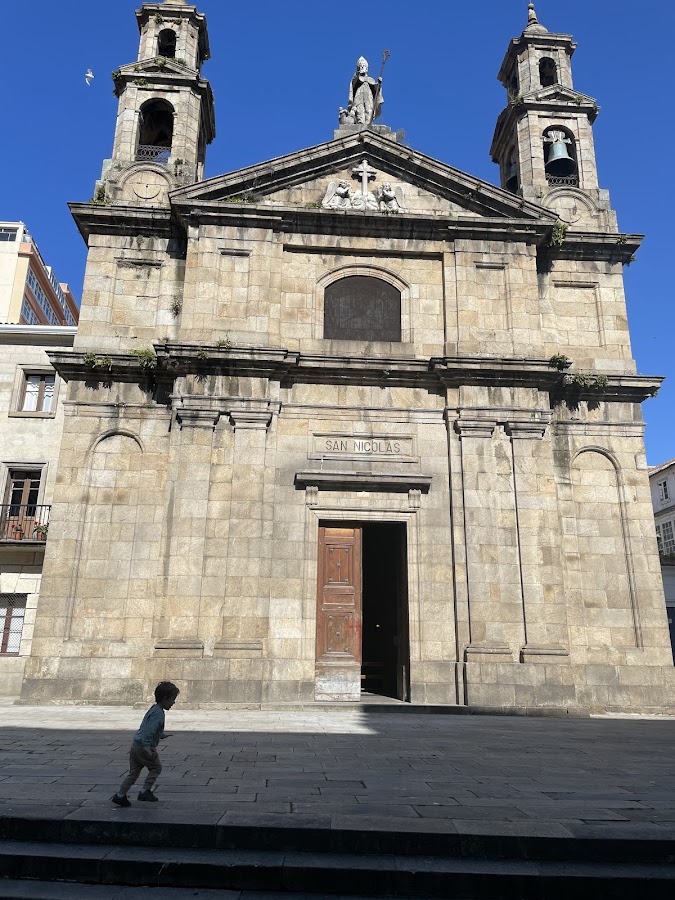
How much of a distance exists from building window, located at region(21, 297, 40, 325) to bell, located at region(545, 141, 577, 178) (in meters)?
40.0

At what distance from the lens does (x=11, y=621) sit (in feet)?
64.3

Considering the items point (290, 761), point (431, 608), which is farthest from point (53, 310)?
point (290, 761)

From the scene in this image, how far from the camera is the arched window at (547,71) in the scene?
23844 mm

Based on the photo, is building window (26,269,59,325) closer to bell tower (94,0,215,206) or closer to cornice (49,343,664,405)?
bell tower (94,0,215,206)

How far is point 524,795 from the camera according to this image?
25.8 feet

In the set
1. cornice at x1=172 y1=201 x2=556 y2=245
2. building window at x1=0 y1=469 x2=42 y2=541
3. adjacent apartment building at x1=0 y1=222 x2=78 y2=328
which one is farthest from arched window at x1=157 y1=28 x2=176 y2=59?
adjacent apartment building at x1=0 y1=222 x2=78 y2=328

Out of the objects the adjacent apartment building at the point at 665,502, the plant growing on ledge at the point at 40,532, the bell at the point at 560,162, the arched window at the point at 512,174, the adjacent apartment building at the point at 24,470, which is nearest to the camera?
the adjacent apartment building at the point at 24,470

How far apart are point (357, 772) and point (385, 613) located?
425 inches

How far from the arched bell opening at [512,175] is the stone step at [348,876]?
20.9 metres

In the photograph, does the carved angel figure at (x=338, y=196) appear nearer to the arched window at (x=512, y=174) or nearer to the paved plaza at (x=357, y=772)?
the arched window at (x=512, y=174)

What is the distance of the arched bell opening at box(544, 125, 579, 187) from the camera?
2183 centimetres

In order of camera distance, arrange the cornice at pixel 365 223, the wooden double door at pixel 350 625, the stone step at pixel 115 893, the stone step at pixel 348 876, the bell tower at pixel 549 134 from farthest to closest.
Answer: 1. the bell tower at pixel 549 134
2. the cornice at pixel 365 223
3. the wooden double door at pixel 350 625
4. the stone step at pixel 348 876
5. the stone step at pixel 115 893

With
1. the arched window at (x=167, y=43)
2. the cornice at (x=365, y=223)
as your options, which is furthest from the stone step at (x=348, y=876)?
the arched window at (x=167, y=43)

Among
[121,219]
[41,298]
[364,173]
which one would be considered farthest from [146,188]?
[41,298]
